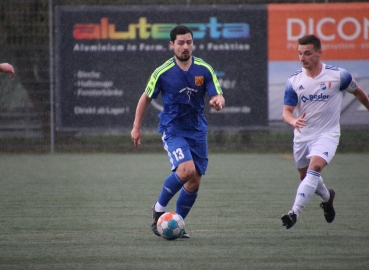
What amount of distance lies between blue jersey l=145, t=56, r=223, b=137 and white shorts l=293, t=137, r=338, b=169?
Result: 1028mm

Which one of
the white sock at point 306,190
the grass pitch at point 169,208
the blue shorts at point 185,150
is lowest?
the grass pitch at point 169,208

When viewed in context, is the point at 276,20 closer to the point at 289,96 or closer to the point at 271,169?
the point at 271,169

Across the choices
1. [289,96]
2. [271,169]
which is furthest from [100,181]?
[289,96]

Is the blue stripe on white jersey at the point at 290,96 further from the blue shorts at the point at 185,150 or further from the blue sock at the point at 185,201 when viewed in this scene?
the blue sock at the point at 185,201

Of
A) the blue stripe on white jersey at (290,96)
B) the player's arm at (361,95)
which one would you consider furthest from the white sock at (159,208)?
the player's arm at (361,95)

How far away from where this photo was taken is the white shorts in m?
6.32

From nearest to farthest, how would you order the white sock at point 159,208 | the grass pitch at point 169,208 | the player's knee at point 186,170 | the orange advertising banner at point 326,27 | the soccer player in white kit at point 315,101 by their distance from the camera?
1. the grass pitch at point 169,208
2. the player's knee at point 186,170
3. the white sock at point 159,208
4. the soccer player in white kit at point 315,101
5. the orange advertising banner at point 326,27

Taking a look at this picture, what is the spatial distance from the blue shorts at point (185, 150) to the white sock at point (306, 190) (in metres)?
0.88

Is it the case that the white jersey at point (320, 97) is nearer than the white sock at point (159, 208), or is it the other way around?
the white sock at point (159, 208)

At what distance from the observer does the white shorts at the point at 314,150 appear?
6324mm

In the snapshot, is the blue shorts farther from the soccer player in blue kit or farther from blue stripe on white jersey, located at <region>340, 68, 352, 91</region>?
blue stripe on white jersey, located at <region>340, 68, 352, 91</region>

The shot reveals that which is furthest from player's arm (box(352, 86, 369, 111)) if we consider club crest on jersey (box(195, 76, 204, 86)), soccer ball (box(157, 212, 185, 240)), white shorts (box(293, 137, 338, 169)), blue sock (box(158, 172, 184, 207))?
soccer ball (box(157, 212, 185, 240))

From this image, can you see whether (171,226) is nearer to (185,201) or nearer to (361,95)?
(185,201)

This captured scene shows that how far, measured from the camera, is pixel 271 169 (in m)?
12.2
